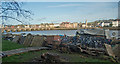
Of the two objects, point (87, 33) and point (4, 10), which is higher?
point (4, 10)

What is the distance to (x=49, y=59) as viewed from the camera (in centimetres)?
591

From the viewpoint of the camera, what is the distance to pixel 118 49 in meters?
8.00

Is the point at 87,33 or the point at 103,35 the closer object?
the point at 103,35

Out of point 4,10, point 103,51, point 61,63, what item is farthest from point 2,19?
point 103,51

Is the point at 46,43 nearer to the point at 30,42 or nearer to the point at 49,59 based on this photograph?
the point at 30,42

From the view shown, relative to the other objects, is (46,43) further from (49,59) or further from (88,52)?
(49,59)

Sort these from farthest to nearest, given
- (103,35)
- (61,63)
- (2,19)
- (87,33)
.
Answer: (87,33)
(103,35)
(2,19)
(61,63)

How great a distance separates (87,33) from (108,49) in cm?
1197

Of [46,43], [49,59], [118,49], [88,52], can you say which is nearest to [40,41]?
[46,43]

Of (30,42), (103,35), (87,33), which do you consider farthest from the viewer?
(87,33)

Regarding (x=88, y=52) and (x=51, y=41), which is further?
(x=51, y=41)

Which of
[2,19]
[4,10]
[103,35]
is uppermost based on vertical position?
[4,10]

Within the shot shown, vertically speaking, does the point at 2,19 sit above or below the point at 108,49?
above

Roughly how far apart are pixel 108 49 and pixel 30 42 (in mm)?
7738
